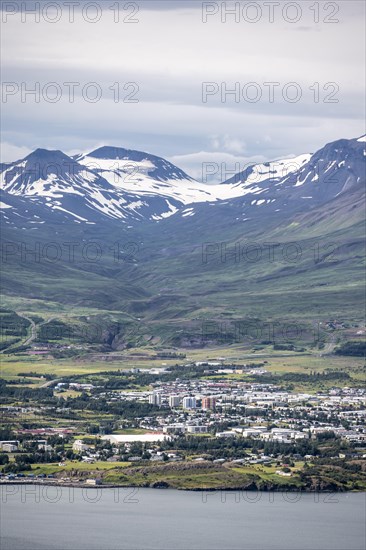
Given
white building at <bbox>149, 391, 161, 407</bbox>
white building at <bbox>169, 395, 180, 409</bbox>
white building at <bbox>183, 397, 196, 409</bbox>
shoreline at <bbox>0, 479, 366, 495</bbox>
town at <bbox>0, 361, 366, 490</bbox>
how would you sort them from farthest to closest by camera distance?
white building at <bbox>149, 391, 161, 407</bbox> < white building at <bbox>169, 395, 180, 409</bbox> < white building at <bbox>183, 397, 196, 409</bbox> < town at <bbox>0, 361, 366, 490</bbox> < shoreline at <bbox>0, 479, 366, 495</bbox>

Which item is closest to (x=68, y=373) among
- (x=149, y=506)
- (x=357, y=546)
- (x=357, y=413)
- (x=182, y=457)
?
(x=357, y=413)

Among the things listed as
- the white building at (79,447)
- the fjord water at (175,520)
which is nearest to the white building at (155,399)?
the white building at (79,447)

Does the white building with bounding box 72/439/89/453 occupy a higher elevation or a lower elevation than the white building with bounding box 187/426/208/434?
lower

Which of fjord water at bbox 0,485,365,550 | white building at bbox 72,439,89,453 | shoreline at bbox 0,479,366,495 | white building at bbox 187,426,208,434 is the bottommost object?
fjord water at bbox 0,485,365,550

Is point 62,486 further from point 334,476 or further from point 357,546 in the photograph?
point 357,546

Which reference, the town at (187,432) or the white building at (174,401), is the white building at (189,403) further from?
the white building at (174,401)

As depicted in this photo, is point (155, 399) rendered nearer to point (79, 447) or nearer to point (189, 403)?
point (189, 403)

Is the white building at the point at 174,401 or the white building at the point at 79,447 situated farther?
the white building at the point at 174,401

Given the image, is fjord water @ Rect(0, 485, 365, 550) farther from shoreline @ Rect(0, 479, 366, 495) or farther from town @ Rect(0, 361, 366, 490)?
town @ Rect(0, 361, 366, 490)

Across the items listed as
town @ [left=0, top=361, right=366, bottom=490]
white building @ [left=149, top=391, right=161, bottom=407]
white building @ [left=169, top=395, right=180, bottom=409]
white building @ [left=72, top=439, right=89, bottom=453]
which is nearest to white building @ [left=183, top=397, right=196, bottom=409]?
town @ [left=0, top=361, right=366, bottom=490]

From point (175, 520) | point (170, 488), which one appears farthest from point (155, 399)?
point (175, 520)
